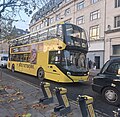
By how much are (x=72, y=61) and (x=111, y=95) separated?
5255 millimetres

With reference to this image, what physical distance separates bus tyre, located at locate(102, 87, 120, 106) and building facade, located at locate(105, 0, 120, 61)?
2242 cm

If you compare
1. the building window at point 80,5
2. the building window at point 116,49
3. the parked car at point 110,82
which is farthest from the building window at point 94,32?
the parked car at point 110,82

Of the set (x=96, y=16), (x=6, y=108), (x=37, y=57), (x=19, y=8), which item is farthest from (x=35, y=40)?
(x=96, y=16)

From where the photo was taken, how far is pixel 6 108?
665 centimetres

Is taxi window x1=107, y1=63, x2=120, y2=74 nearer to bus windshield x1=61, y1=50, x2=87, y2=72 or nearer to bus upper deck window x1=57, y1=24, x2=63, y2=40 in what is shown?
bus windshield x1=61, y1=50, x2=87, y2=72

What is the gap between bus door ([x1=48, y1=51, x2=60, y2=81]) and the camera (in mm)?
13211

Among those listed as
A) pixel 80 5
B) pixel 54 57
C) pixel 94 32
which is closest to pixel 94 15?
pixel 94 32

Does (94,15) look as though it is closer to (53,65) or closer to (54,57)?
(54,57)

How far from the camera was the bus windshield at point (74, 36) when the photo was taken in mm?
13000

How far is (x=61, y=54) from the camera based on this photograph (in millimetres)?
12867

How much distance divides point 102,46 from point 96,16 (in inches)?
219

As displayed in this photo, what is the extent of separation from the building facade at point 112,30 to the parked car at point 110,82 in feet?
72.9

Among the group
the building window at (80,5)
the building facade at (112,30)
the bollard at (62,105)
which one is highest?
the building window at (80,5)

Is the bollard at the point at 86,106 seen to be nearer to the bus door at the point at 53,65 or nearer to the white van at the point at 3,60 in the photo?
the bus door at the point at 53,65
